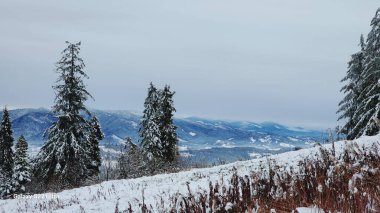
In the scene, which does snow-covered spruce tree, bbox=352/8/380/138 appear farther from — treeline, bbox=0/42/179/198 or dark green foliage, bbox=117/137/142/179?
dark green foliage, bbox=117/137/142/179

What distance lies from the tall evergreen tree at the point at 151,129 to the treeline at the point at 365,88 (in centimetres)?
2002

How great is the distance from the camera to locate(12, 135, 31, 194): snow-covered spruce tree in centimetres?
4769

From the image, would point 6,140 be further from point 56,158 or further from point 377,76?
point 377,76

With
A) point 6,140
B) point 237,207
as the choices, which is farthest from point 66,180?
point 237,207

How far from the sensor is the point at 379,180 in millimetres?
3984

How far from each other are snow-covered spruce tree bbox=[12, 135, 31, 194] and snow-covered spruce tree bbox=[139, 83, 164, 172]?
15754mm

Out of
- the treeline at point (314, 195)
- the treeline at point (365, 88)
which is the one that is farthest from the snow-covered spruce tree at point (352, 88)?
the treeline at point (314, 195)

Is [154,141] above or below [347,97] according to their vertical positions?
below

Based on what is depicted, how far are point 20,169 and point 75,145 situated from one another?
2305 centimetres

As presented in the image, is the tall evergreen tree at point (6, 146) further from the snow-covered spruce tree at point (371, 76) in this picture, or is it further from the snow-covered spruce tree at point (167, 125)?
the snow-covered spruce tree at point (371, 76)

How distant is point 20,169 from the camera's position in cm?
4891

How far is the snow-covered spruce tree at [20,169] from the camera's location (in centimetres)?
4769

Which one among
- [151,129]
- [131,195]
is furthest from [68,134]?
[131,195]

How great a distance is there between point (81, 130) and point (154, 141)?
12477mm
